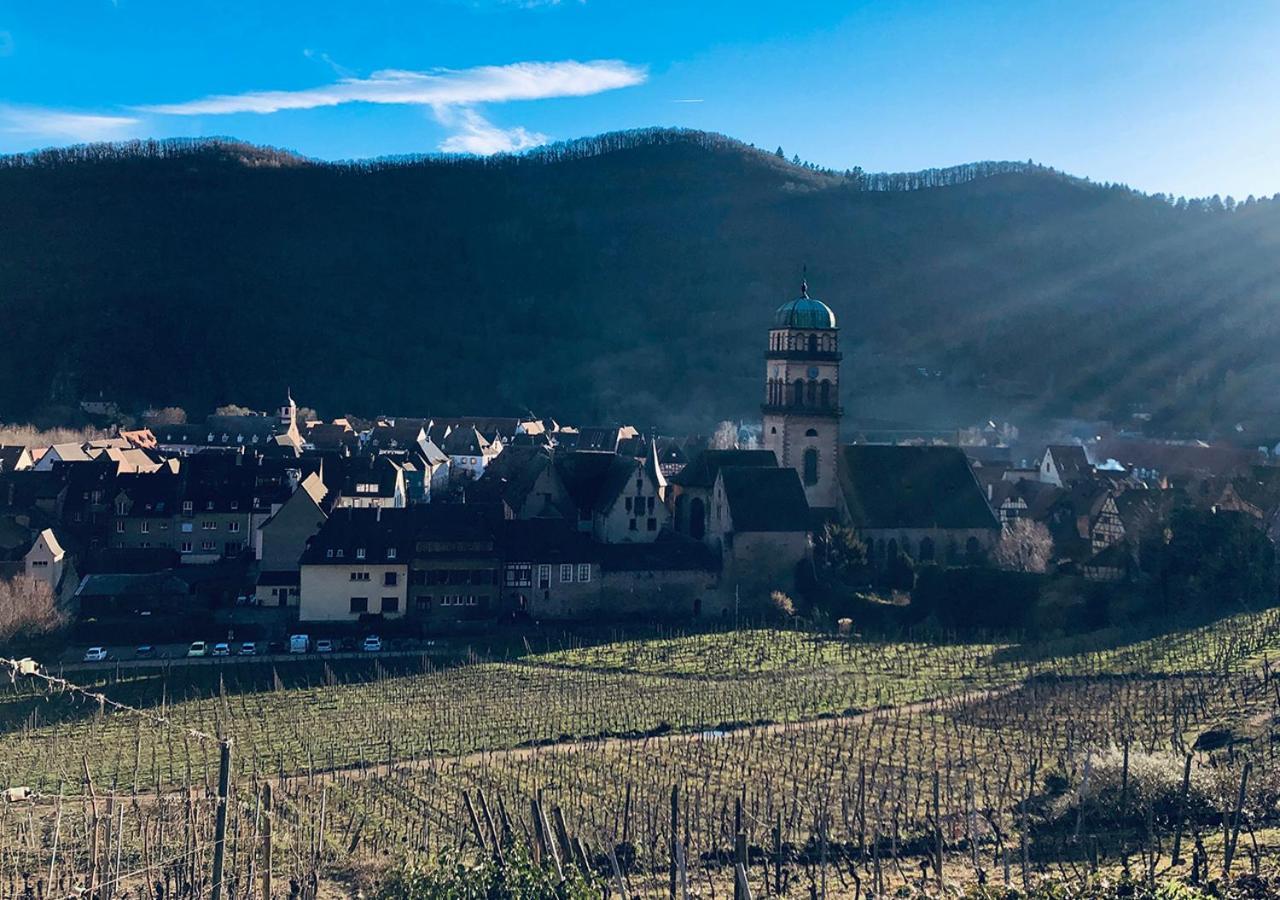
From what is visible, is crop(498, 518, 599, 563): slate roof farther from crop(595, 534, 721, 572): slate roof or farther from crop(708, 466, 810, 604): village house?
crop(708, 466, 810, 604): village house

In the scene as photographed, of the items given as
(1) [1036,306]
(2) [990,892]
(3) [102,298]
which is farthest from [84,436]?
(1) [1036,306]

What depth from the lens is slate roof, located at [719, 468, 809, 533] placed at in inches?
2141

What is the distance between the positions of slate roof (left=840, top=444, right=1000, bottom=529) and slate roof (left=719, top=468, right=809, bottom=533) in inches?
158

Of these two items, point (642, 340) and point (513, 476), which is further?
point (642, 340)

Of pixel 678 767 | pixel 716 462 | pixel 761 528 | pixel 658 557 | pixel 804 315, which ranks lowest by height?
pixel 678 767

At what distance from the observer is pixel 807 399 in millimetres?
60625

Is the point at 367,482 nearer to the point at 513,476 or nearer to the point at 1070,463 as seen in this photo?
the point at 513,476

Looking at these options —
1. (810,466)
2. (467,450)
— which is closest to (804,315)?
(810,466)

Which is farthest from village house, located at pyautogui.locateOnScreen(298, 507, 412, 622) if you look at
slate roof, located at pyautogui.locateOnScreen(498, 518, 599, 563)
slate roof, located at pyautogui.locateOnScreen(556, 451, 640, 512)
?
slate roof, located at pyautogui.locateOnScreen(556, 451, 640, 512)

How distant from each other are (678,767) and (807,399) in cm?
3217

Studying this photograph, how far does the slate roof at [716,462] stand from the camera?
58.7 metres

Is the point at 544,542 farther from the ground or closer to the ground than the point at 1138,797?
farther from the ground

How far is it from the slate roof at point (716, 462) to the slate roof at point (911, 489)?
3.92 m

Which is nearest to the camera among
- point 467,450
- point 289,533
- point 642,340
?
point 289,533
